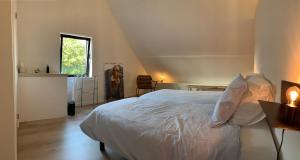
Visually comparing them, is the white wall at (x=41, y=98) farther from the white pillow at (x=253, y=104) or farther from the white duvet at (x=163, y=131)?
the white pillow at (x=253, y=104)

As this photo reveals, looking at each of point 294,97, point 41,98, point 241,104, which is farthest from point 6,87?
point 41,98

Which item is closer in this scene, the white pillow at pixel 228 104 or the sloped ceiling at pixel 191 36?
the white pillow at pixel 228 104

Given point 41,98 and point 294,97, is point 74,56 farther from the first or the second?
point 294,97

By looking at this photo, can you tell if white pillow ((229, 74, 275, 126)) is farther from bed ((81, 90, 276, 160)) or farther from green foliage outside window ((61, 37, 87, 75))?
green foliage outside window ((61, 37, 87, 75))

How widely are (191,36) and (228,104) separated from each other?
3885mm

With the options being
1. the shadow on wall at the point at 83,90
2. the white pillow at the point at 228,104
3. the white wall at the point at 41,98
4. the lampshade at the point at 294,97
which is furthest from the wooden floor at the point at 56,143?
the lampshade at the point at 294,97

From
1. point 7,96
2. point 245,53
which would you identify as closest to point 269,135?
point 7,96

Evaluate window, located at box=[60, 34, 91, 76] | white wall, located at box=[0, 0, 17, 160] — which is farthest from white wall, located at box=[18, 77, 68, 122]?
white wall, located at box=[0, 0, 17, 160]

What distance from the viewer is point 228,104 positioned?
223 cm

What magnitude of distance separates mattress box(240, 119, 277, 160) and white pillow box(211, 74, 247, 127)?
0.68ft

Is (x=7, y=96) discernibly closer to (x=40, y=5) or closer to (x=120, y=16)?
(x=40, y=5)

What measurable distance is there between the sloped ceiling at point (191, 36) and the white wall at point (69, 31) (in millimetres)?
414

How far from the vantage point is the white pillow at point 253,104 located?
7.25 ft

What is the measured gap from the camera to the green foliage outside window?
582 centimetres
